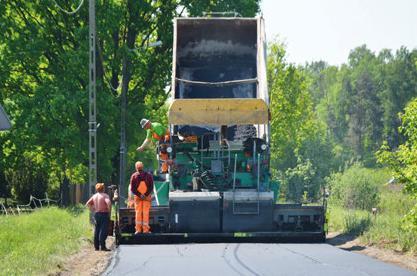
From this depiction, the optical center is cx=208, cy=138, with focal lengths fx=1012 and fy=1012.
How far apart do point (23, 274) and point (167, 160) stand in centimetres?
779

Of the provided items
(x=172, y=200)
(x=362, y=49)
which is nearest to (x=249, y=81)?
(x=172, y=200)

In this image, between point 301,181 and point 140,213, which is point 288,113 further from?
point 140,213

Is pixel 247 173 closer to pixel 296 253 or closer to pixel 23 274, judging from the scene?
pixel 296 253

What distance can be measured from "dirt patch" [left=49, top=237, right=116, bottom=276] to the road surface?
25 cm

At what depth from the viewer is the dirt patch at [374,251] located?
659 inches

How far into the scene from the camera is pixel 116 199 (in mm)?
21125

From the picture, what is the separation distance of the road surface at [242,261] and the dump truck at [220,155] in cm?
80

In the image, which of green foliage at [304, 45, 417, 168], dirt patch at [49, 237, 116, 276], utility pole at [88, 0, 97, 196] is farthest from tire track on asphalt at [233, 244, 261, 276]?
green foliage at [304, 45, 417, 168]

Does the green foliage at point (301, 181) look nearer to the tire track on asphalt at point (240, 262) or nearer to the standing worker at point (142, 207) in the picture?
the standing worker at point (142, 207)

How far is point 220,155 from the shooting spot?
21922 millimetres

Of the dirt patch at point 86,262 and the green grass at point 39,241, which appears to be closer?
the green grass at point 39,241

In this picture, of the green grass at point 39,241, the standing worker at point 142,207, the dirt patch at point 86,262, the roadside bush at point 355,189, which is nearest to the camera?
the green grass at point 39,241

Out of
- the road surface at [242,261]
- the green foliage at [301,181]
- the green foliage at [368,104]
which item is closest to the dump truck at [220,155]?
the road surface at [242,261]

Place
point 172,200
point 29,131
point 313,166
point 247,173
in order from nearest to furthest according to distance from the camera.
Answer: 1. point 172,200
2. point 247,173
3. point 29,131
4. point 313,166
